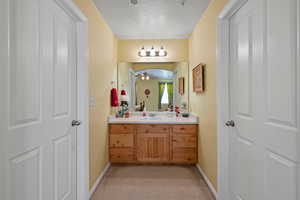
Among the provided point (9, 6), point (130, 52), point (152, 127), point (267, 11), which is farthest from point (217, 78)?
point (130, 52)

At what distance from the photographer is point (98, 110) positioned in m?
2.70

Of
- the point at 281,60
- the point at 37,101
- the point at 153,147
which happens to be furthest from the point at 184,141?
the point at 37,101

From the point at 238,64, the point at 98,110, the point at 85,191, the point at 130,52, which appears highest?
the point at 130,52

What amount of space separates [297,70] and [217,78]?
42.3 inches

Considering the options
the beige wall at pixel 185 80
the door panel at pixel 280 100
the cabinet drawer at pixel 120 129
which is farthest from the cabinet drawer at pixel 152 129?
the door panel at pixel 280 100

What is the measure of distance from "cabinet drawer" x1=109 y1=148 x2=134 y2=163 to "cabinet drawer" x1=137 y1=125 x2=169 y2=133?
0.38 m

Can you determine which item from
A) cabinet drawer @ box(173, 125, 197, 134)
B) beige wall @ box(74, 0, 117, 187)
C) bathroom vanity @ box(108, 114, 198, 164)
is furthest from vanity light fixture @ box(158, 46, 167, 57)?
cabinet drawer @ box(173, 125, 197, 134)

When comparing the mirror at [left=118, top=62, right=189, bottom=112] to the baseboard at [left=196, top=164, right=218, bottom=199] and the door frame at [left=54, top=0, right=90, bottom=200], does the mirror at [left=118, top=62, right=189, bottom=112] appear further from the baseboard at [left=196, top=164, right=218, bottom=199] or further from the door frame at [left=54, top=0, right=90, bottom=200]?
the door frame at [left=54, top=0, right=90, bottom=200]

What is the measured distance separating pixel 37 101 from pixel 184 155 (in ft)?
8.22

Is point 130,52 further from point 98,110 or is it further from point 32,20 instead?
point 32,20

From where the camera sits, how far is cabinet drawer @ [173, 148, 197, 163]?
3.25 m

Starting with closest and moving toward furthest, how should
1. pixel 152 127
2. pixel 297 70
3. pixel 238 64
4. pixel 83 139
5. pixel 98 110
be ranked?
pixel 297 70 < pixel 238 64 < pixel 83 139 < pixel 98 110 < pixel 152 127

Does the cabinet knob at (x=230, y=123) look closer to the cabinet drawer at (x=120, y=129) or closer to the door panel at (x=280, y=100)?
the door panel at (x=280, y=100)

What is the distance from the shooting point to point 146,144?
10.9 ft
